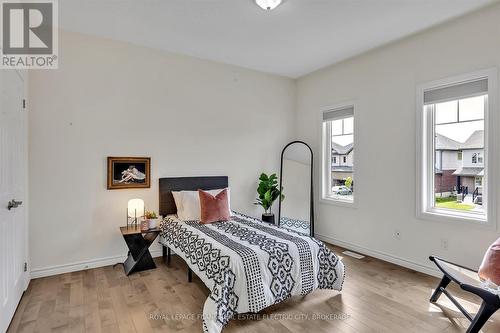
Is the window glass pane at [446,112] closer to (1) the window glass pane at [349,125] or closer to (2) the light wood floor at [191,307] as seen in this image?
(1) the window glass pane at [349,125]

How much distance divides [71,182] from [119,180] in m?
0.50

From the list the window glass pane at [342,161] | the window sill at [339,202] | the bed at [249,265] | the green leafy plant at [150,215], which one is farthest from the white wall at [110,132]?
the window glass pane at [342,161]

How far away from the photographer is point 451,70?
3006 millimetres

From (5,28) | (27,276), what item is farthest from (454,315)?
(5,28)

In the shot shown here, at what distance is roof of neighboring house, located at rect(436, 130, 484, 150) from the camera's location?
2.95m

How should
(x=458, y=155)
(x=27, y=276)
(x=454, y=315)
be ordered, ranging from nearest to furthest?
(x=454, y=315) → (x=27, y=276) → (x=458, y=155)

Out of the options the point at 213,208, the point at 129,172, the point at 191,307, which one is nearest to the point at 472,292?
the point at 191,307

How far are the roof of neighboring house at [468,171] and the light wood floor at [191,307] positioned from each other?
3.91 ft

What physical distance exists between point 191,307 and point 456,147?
3224 mm

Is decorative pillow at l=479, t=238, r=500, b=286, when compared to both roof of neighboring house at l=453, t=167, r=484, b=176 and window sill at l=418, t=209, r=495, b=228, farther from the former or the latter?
roof of neighboring house at l=453, t=167, r=484, b=176

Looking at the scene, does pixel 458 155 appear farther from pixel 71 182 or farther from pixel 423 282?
pixel 71 182

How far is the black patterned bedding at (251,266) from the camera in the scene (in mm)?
2180

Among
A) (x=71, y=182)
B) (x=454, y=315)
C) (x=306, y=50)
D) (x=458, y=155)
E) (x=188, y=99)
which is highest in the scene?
(x=306, y=50)

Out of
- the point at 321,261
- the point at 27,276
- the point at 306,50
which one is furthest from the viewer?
the point at 306,50
